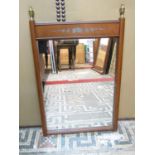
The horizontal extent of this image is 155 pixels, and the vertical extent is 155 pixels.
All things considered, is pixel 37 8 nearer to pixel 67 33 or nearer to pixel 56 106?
pixel 67 33

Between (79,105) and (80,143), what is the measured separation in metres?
0.26

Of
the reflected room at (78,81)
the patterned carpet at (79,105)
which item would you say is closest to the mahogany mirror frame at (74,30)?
the reflected room at (78,81)

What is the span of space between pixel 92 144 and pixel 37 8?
2.83ft

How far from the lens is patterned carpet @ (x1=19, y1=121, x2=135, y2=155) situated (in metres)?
1.22

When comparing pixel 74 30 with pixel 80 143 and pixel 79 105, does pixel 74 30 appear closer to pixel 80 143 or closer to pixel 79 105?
pixel 79 105

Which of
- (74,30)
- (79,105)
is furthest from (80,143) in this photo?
(74,30)

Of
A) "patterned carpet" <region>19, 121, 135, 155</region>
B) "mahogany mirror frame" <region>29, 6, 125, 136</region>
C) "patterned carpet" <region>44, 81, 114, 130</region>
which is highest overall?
"mahogany mirror frame" <region>29, 6, 125, 136</region>

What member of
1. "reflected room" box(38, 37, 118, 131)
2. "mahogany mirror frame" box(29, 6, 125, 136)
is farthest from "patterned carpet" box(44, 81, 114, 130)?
"mahogany mirror frame" box(29, 6, 125, 136)

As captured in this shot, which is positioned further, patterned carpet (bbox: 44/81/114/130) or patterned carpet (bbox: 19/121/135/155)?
patterned carpet (bbox: 44/81/114/130)

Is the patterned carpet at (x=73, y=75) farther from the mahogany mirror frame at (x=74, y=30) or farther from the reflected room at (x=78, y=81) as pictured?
the mahogany mirror frame at (x=74, y=30)

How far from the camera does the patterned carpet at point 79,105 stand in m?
1.38

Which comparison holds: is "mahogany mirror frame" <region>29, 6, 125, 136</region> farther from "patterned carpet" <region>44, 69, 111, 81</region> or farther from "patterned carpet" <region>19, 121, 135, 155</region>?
"patterned carpet" <region>19, 121, 135, 155</region>

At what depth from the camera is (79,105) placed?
1446mm
